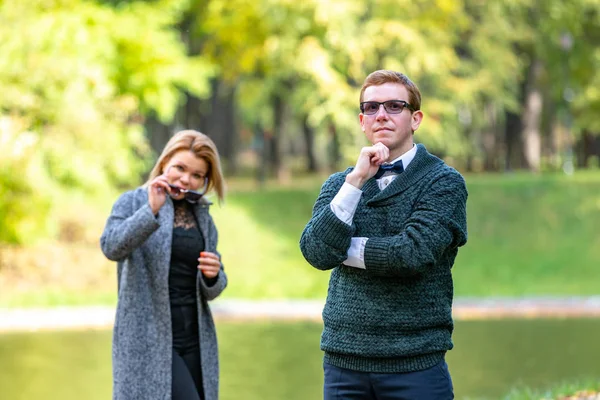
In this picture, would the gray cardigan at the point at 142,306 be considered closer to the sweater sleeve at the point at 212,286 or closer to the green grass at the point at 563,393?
the sweater sleeve at the point at 212,286

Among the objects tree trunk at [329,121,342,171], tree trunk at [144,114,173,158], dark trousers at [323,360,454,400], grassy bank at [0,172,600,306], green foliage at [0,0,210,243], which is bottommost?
dark trousers at [323,360,454,400]

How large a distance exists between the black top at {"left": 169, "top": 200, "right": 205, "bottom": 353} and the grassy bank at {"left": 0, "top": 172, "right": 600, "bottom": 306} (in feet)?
41.6

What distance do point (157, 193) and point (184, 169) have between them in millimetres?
208

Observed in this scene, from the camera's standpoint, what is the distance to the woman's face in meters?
4.97

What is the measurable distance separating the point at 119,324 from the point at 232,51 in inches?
916

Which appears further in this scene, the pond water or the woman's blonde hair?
the pond water

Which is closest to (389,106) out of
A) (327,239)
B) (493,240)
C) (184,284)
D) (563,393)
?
(327,239)

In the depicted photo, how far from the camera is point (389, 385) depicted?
353 cm

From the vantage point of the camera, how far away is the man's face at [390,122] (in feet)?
12.1

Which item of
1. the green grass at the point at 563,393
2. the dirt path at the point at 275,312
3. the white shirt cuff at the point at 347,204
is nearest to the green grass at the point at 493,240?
the dirt path at the point at 275,312

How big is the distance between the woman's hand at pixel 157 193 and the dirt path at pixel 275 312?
1027 centimetres

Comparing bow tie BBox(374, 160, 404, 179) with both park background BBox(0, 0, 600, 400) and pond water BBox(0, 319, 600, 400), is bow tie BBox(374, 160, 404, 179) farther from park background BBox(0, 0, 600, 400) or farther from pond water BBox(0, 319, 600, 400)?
park background BBox(0, 0, 600, 400)

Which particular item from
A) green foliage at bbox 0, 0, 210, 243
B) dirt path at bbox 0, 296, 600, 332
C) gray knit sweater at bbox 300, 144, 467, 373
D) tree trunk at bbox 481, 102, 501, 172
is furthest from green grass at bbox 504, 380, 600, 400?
tree trunk at bbox 481, 102, 501, 172

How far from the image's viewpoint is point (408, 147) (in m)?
3.75
